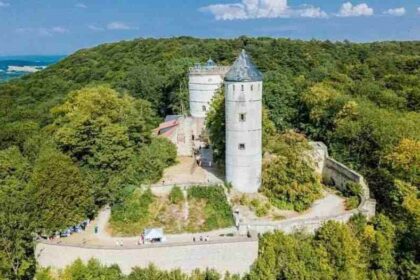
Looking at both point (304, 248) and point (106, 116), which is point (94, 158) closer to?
point (106, 116)

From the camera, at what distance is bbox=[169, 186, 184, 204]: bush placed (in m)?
29.1

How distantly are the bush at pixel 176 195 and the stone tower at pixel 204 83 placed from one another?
14.2 metres

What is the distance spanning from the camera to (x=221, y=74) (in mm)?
42375

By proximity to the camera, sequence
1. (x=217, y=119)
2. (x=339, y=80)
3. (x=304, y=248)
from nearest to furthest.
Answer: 1. (x=304, y=248)
2. (x=217, y=119)
3. (x=339, y=80)

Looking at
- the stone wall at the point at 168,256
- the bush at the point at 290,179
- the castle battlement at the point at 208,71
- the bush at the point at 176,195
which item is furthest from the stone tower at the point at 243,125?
the castle battlement at the point at 208,71

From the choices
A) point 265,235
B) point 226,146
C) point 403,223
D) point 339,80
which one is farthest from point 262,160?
point 339,80

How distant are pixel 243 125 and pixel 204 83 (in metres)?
13.3

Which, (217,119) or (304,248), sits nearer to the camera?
(304,248)

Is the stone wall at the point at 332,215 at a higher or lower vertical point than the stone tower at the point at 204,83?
lower

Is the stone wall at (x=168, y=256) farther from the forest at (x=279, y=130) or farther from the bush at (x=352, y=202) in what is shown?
the bush at (x=352, y=202)

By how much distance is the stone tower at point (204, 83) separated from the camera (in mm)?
42250

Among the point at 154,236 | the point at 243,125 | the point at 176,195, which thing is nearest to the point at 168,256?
the point at 154,236

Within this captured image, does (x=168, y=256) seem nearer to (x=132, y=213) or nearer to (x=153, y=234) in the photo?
(x=153, y=234)

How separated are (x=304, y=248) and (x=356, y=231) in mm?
3982
